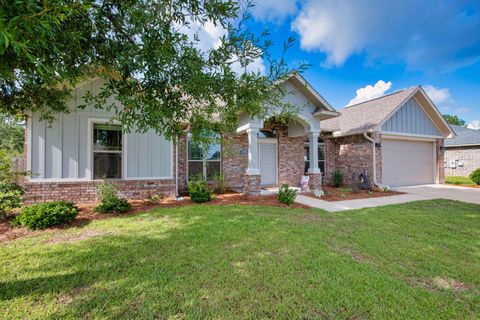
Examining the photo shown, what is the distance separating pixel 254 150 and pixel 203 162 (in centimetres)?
260

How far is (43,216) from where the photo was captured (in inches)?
196

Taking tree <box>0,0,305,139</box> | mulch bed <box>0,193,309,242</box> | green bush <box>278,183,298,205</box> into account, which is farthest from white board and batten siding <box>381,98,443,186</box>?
tree <box>0,0,305,139</box>

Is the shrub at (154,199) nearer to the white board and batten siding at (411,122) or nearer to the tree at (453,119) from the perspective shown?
the white board and batten siding at (411,122)

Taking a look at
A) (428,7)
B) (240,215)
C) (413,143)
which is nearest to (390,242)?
(240,215)

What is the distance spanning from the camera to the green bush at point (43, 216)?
494 cm

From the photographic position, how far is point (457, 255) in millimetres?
3832

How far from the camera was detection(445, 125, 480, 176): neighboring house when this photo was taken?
1714cm

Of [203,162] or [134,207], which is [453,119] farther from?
[134,207]

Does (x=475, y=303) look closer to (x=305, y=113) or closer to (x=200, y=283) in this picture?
(x=200, y=283)

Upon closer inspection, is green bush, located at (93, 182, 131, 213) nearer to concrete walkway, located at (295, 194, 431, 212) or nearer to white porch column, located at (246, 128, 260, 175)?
white porch column, located at (246, 128, 260, 175)

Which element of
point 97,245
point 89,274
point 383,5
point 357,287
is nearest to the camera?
point 357,287

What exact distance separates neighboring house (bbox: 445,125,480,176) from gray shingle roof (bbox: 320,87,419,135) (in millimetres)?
8798

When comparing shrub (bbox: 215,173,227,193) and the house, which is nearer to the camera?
the house

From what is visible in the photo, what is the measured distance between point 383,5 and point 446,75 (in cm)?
1129
